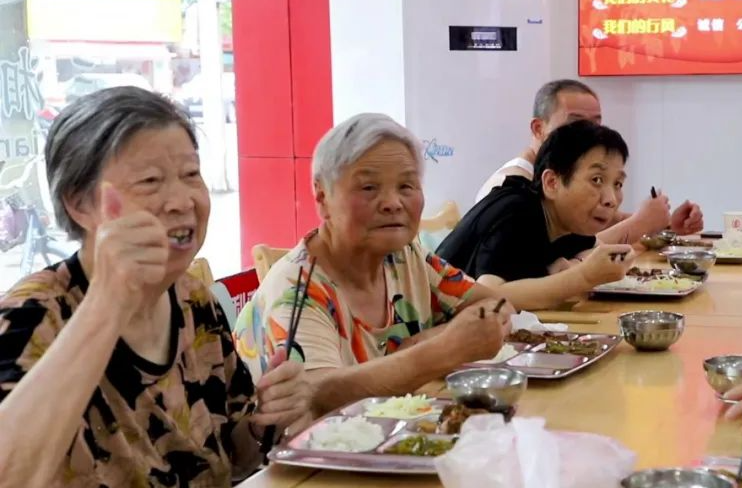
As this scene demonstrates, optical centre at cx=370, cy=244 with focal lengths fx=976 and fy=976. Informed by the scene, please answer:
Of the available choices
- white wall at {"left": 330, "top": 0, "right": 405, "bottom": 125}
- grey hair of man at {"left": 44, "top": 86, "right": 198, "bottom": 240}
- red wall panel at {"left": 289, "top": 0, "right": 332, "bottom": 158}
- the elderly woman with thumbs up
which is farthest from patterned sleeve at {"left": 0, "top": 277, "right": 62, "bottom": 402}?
red wall panel at {"left": 289, "top": 0, "right": 332, "bottom": 158}

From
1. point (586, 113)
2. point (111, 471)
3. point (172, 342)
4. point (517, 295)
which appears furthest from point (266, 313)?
point (586, 113)

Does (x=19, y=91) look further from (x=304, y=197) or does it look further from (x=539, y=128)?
(x=539, y=128)

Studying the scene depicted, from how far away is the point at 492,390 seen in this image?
1.62 m

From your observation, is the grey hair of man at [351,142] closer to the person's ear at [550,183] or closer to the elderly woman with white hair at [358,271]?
the elderly woman with white hair at [358,271]

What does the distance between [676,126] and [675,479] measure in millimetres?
4203

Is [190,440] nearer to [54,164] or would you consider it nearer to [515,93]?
[54,164]

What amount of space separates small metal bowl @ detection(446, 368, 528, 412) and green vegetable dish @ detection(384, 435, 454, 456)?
0.19 meters

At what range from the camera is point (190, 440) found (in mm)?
1564

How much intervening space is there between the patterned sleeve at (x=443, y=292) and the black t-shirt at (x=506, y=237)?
45 cm

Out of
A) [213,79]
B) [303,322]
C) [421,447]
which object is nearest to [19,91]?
[213,79]

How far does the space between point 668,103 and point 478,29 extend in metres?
1.23

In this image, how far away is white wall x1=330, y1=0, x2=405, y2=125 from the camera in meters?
4.40

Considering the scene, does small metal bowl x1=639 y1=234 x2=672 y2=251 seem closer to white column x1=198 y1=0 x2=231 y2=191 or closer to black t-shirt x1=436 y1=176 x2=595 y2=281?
black t-shirt x1=436 y1=176 x2=595 y2=281

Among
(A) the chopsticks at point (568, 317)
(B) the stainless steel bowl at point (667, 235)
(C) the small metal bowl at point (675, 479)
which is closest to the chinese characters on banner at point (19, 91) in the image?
(A) the chopsticks at point (568, 317)
